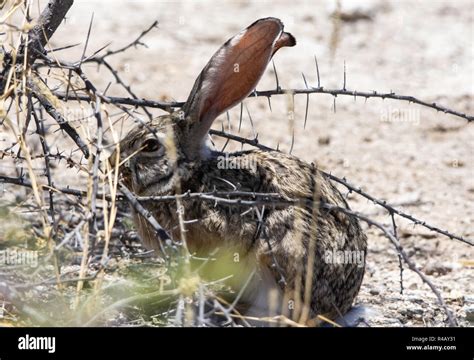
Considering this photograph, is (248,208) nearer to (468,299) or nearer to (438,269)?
(468,299)

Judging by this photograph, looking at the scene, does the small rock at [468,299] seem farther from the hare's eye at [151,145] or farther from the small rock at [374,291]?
the hare's eye at [151,145]

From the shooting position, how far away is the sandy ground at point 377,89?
6.32 metres

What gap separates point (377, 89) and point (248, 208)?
460cm

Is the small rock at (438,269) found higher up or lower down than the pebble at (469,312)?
higher up

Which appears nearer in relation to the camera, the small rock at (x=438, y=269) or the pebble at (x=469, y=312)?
the pebble at (x=469, y=312)

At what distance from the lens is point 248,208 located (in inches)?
192

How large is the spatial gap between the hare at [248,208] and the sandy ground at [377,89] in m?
0.47

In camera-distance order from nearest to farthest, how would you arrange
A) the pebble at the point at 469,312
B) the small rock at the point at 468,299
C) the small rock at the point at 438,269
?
the pebble at the point at 469,312
the small rock at the point at 468,299
the small rock at the point at 438,269

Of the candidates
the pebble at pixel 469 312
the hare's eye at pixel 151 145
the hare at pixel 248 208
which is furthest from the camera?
the pebble at pixel 469 312

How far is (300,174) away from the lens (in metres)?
5.12

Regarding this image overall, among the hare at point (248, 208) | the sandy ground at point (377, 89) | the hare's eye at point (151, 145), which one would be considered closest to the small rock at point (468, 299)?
the sandy ground at point (377, 89)

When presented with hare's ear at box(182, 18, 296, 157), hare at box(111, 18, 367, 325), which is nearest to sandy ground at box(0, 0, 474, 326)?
hare at box(111, 18, 367, 325)

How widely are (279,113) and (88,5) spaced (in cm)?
323
